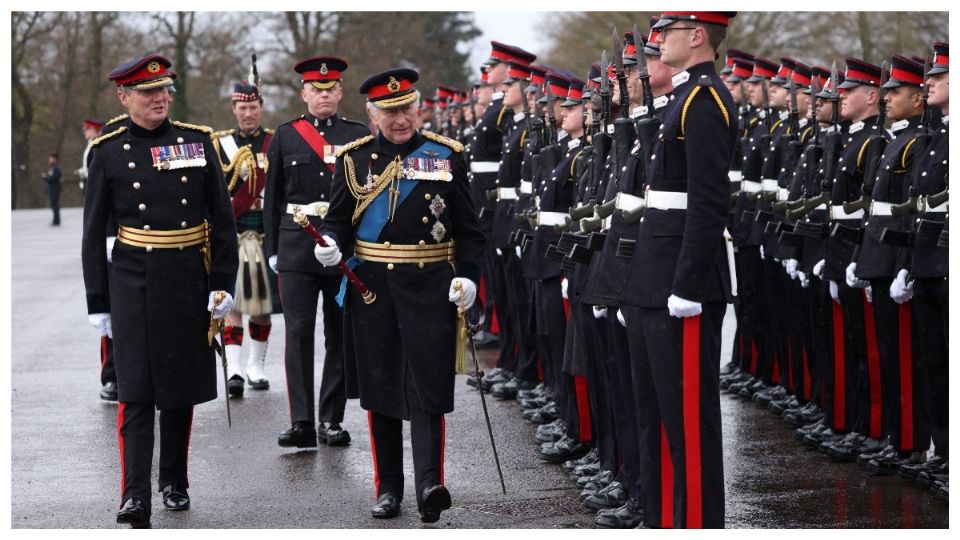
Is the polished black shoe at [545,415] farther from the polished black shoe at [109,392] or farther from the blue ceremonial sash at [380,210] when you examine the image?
the polished black shoe at [109,392]

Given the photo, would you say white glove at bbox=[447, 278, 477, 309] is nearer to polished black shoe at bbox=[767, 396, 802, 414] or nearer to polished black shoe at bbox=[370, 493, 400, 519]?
polished black shoe at bbox=[370, 493, 400, 519]

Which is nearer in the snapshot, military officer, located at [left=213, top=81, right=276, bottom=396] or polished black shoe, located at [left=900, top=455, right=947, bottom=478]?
polished black shoe, located at [left=900, top=455, right=947, bottom=478]

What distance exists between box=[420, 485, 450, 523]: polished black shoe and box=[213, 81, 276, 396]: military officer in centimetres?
411

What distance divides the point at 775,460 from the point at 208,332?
2.92 meters

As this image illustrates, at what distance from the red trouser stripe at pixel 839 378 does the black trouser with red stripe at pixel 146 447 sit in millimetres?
3425

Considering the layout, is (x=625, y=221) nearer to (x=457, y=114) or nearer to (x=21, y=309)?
(x=457, y=114)

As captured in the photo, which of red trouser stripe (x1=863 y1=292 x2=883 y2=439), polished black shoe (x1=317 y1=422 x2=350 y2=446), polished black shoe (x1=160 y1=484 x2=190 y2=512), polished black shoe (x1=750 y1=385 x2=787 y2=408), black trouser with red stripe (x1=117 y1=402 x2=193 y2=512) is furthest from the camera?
polished black shoe (x1=750 y1=385 x2=787 y2=408)

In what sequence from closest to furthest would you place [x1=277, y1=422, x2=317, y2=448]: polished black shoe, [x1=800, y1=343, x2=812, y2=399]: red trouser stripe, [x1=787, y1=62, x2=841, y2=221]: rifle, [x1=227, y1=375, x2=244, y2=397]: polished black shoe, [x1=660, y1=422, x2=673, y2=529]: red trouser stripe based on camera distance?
[x1=660, y1=422, x2=673, y2=529]: red trouser stripe
[x1=787, y1=62, x2=841, y2=221]: rifle
[x1=277, y1=422, x2=317, y2=448]: polished black shoe
[x1=800, y1=343, x2=812, y2=399]: red trouser stripe
[x1=227, y1=375, x2=244, y2=397]: polished black shoe

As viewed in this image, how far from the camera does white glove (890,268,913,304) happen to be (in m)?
7.67

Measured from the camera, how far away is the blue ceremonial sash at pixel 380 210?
7.21 metres

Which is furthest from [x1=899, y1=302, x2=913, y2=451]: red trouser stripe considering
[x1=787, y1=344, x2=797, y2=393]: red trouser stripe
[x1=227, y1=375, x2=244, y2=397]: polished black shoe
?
[x1=227, y1=375, x2=244, y2=397]: polished black shoe

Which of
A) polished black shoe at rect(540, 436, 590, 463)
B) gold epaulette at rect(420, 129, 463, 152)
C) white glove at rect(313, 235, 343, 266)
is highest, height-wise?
gold epaulette at rect(420, 129, 463, 152)

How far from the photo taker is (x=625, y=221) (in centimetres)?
649

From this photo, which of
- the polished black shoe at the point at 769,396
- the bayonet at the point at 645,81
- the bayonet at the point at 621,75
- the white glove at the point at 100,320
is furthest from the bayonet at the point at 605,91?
the polished black shoe at the point at 769,396
